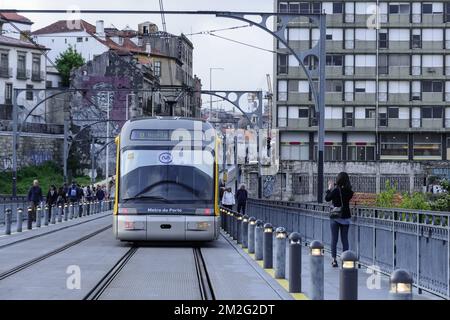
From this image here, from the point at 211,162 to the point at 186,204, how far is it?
131 centimetres

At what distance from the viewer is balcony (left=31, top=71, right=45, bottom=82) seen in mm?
99188

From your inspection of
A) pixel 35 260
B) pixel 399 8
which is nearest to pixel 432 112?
pixel 399 8

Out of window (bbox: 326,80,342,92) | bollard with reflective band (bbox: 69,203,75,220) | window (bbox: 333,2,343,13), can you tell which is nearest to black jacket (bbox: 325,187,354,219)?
bollard with reflective band (bbox: 69,203,75,220)

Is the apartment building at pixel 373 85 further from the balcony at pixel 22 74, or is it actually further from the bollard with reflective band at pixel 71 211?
the bollard with reflective band at pixel 71 211

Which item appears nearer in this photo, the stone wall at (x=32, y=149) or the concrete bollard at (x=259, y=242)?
the concrete bollard at (x=259, y=242)

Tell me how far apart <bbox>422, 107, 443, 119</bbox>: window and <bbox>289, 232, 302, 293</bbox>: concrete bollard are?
253 feet

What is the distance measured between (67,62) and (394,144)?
39.9m

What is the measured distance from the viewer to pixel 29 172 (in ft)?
283

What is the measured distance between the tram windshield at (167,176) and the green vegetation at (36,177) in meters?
54.0

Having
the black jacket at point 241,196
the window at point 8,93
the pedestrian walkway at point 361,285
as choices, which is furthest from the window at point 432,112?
the pedestrian walkway at point 361,285

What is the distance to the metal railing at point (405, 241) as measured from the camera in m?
13.5

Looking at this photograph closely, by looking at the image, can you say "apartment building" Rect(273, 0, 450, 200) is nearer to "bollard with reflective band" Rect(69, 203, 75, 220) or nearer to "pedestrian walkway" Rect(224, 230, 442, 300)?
"bollard with reflective band" Rect(69, 203, 75, 220)

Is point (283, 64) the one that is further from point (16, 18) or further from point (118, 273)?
point (118, 273)
